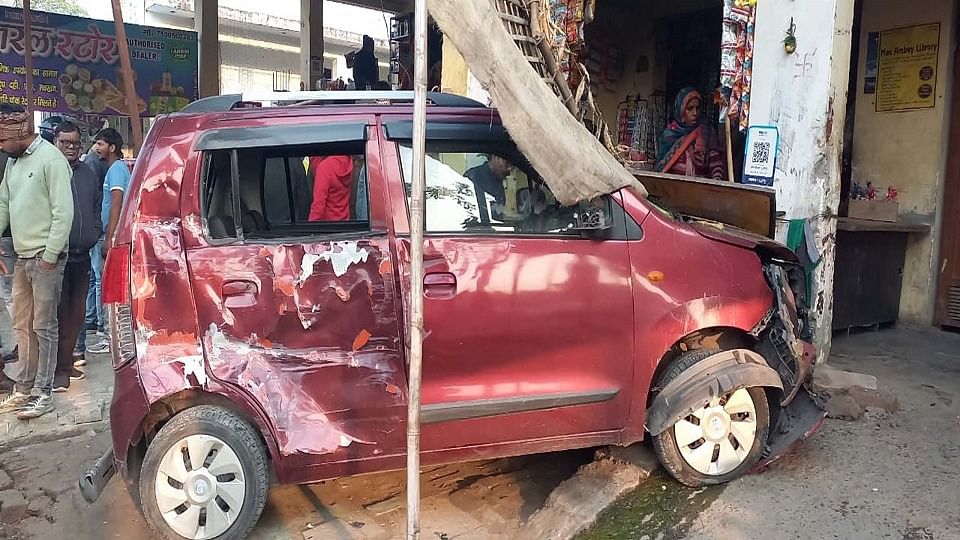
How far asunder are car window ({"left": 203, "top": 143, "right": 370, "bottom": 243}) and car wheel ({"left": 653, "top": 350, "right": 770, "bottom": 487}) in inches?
72.4

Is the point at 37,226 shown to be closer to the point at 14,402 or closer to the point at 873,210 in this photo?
the point at 14,402

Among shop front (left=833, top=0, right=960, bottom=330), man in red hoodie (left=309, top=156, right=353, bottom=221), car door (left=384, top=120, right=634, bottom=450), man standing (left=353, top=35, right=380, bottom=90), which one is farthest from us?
man standing (left=353, top=35, right=380, bottom=90)

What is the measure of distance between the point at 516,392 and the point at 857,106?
17.5 feet

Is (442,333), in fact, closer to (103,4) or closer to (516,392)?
(516,392)

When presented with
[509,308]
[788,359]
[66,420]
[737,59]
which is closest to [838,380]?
[788,359]

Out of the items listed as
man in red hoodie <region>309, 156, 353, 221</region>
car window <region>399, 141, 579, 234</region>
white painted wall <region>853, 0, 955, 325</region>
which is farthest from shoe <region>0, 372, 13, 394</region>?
white painted wall <region>853, 0, 955, 325</region>

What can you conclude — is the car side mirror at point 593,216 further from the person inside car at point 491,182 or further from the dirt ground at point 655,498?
the dirt ground at point 655,498

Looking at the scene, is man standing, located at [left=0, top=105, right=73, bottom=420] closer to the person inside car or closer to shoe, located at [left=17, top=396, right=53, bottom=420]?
shoe, located at [left=17, top=396, right=53, bottom=420]

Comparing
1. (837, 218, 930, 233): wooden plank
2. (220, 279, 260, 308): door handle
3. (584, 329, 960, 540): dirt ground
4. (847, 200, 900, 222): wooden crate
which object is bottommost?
(584, 329, 960, 540): dirt ground

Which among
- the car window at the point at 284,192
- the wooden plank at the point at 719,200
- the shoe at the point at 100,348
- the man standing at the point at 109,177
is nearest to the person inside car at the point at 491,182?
the car window at the point at 284,192

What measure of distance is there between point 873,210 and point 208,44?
30.4 ft

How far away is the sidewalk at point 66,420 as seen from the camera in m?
4.89

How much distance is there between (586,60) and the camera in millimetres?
8500

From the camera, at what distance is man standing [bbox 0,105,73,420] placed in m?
5.01
